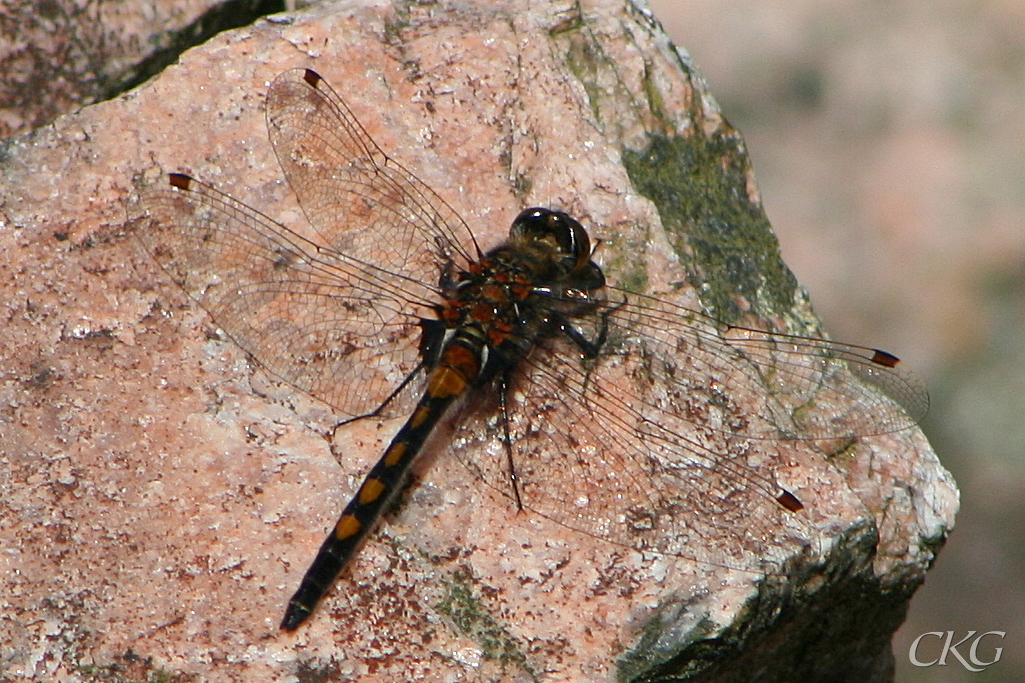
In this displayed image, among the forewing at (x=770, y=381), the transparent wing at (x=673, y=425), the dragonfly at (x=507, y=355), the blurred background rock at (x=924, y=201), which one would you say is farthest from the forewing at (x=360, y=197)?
the blurred background rock at (x=924, y=201)

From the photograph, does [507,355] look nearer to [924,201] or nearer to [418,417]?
[418,417]

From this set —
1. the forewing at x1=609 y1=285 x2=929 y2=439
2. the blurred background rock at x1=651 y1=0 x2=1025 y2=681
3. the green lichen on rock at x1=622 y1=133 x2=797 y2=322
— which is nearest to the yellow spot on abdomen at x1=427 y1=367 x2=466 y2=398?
the forewing at x1=609 y1=285 x2=929 y2=439

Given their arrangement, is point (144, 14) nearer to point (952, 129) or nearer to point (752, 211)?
point (752, 211)

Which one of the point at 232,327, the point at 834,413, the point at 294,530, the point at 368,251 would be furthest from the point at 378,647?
the point at 834,413

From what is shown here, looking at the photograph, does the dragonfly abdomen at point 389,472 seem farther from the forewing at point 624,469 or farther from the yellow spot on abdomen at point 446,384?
the forewing at point 624,469

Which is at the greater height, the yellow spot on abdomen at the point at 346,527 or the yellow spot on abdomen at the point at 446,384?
the yellow spot on abdomen at the point at 446,384

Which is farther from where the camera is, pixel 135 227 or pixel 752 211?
pixel 752 211

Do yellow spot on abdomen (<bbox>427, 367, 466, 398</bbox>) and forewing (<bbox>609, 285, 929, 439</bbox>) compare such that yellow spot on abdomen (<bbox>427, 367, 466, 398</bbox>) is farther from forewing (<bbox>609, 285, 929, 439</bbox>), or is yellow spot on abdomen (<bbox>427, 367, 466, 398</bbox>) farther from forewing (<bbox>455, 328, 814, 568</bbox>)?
forewing (<bbox>609, 285, 929, 439</bbox>)
